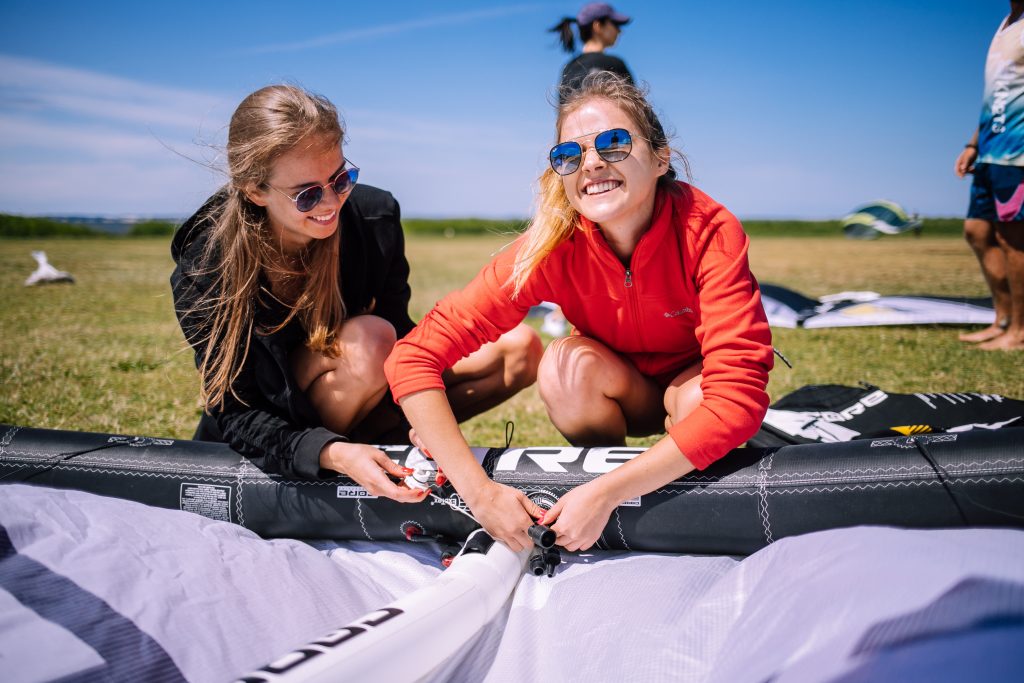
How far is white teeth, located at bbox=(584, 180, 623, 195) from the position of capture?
212 cm

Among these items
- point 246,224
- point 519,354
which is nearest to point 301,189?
point 246,224

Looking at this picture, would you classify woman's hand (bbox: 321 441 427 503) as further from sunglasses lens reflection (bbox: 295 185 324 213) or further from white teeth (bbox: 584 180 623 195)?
white teeth (bbox: 584 180 623 195)

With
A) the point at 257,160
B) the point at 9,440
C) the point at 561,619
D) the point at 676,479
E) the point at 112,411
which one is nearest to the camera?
the point at 561,619

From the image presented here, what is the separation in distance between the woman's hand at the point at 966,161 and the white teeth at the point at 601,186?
4.24m

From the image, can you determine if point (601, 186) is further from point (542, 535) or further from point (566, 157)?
point (542, 535)

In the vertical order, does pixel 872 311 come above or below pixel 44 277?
below

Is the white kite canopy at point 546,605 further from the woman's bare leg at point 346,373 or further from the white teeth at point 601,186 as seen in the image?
the white teeth at point 601,186

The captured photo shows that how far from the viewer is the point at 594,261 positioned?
2.26 meters

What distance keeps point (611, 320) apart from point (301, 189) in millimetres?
1118

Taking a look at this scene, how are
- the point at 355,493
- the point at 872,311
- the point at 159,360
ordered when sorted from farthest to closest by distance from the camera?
1. the point at 872,311
2. the point at 159,360
3. the point at 355,493

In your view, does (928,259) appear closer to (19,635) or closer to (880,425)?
(880,425)

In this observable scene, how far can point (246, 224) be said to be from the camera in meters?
2.32

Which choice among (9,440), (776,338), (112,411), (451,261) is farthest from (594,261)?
(451,261)

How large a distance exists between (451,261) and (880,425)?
15202mm
